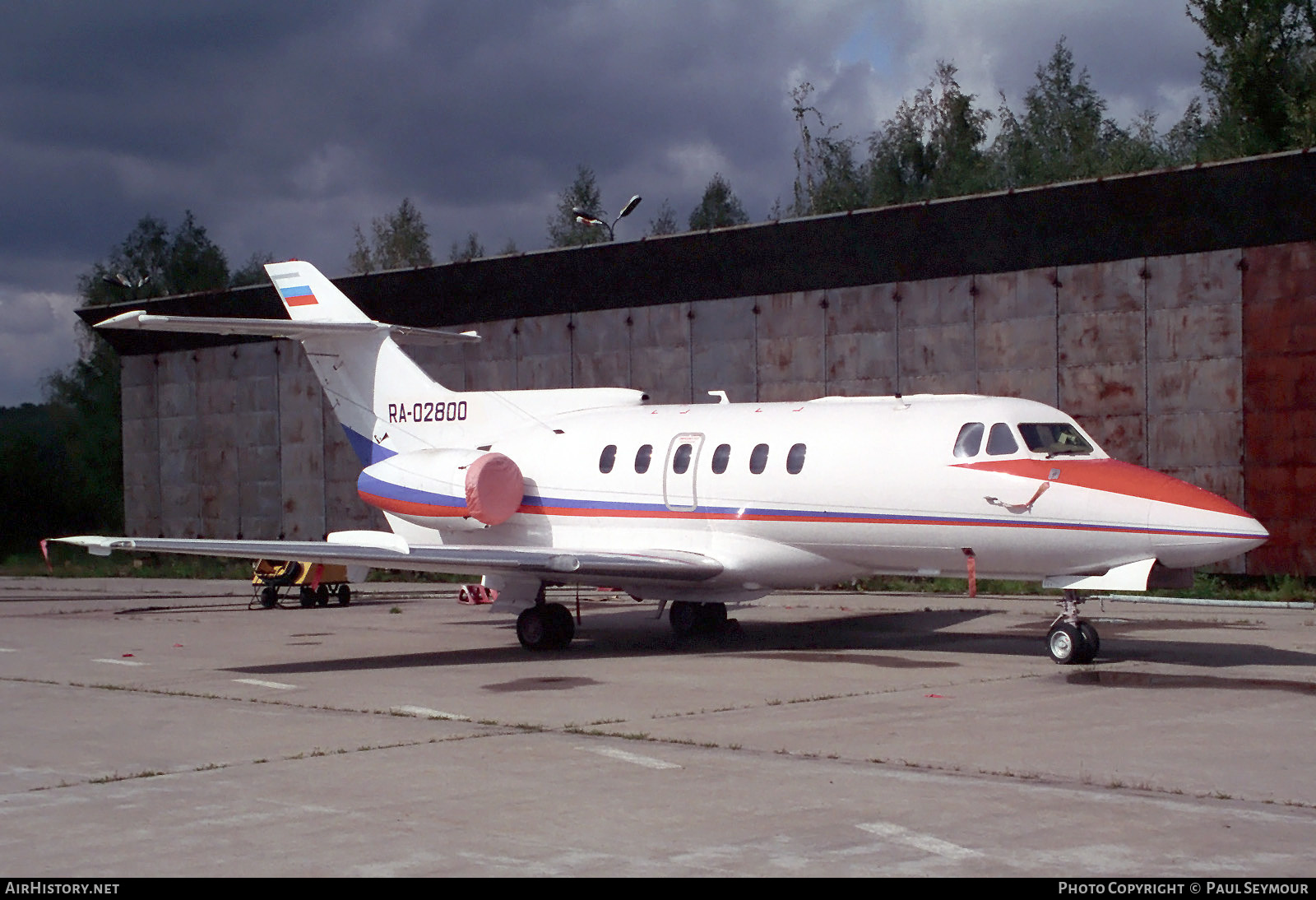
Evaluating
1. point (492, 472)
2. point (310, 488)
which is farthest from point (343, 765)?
point (310, 488)

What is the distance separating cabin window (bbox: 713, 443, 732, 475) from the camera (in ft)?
56.0

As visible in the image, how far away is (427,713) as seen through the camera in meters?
11.7

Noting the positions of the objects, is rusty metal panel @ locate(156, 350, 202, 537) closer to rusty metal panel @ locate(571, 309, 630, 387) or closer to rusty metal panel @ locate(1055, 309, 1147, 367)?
rusty metal panel @ locate(571, 309, 630, 387)

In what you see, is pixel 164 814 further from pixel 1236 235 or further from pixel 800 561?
pixel 1236 235

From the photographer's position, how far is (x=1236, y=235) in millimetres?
23297

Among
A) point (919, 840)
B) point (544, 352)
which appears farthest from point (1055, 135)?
point (919, 840)

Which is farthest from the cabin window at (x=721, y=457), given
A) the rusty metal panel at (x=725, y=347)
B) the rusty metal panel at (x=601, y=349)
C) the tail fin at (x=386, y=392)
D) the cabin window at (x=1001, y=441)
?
the rusty metal panel at (x=601, y=349)

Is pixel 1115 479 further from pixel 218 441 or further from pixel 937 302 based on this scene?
pixel 218 441

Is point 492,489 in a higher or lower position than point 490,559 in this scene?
higher

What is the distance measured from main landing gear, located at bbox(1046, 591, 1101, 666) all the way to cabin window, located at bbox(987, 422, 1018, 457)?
1655 mm

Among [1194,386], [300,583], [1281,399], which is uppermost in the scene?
[1194,386]

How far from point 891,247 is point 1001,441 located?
12697mm

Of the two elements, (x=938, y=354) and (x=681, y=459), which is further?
(x=938, y=354)

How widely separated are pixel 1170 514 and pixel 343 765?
28.0 ft
